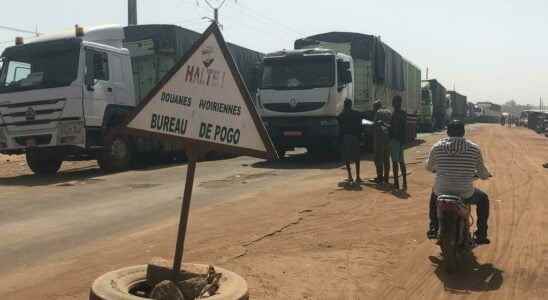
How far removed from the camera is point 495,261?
18.1ft

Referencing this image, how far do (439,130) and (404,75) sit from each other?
73.2 feet

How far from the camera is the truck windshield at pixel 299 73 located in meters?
14.8

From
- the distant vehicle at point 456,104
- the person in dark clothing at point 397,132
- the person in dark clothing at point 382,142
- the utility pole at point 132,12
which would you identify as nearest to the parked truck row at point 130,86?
the person in dark clothing at point 382,142

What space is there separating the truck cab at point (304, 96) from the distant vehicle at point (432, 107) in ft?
52.3

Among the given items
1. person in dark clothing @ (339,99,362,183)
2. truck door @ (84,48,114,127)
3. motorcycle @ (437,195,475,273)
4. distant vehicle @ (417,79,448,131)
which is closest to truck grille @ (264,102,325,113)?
person in dark clothing @ (339,99,362,183)

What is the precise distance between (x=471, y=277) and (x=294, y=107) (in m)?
10.1

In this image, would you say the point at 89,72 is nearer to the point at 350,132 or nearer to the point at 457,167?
the point at 350,132

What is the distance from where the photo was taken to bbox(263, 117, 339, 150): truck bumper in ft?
47.8

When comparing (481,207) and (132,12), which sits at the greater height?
(132,12)

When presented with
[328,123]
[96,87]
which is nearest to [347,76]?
[328,123]

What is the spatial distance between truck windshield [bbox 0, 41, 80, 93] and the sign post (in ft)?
30.7

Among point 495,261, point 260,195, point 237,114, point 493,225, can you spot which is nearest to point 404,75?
point 260,195

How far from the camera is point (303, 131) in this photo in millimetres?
14711

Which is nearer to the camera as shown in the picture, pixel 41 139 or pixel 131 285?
pixel 131 285
